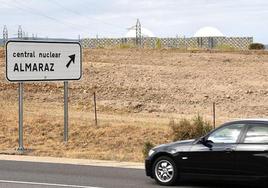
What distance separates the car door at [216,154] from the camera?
13.9 m

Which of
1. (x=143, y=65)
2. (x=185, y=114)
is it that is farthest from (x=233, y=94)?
(x=143, y=65)

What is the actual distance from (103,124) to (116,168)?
1031cm

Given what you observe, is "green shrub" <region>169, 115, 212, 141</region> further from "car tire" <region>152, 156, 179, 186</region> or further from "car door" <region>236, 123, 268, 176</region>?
"car door" <region>236, 123, 268, 176</region>

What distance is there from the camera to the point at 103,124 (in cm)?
2844

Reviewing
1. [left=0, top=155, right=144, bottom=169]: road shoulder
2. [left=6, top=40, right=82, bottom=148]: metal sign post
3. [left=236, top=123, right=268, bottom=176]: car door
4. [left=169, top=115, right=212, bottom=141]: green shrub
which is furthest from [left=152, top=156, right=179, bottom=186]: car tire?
[left=169, top=115, right=212, bottom=141]: green shrub

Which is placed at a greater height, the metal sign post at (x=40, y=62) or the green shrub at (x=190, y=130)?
the metal sign post at (x=40, y=62)

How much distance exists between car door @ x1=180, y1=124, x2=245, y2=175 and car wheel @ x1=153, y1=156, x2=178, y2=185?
0.82ft

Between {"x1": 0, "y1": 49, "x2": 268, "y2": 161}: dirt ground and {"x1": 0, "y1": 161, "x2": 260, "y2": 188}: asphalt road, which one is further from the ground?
{"x1": 0, "y1": 49, "x2": 268, "y2": 161}: dirt ground

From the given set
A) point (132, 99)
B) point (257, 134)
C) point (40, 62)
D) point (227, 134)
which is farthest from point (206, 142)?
point (132, 99)

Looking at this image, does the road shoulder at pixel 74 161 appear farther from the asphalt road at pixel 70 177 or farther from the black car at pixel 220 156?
the black car at pixel 220 156

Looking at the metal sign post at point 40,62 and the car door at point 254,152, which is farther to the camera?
the metal sign post at point 40,62

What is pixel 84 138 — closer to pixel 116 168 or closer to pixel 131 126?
pixel 131 126

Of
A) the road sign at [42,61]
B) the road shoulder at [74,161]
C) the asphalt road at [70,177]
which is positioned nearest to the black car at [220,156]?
the asphalt road at [70,177]

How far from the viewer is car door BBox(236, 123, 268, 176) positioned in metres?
13.4
